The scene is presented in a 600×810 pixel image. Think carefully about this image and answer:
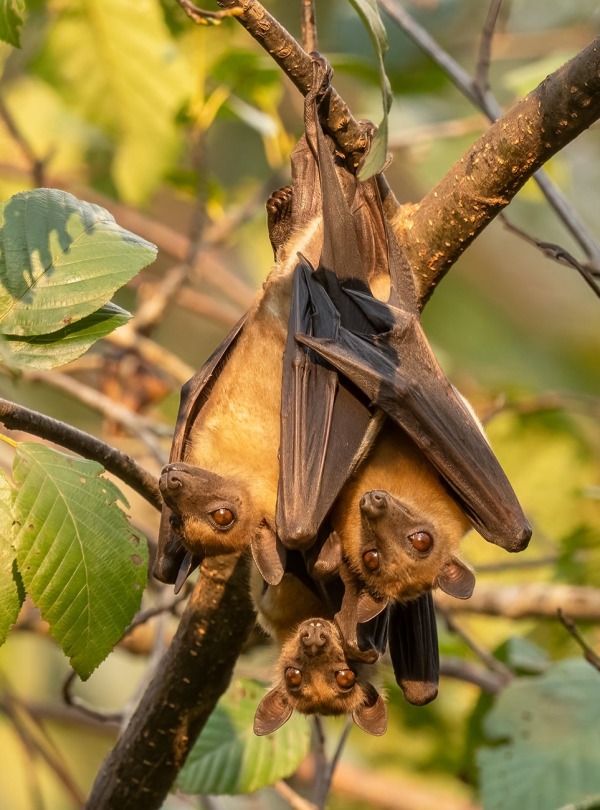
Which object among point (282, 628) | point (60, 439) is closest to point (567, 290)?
point (282, 628)

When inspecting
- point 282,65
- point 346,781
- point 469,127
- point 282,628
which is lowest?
point 346,781

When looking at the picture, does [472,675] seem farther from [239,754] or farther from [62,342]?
[62,342]

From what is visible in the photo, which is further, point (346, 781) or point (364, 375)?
point (346, 781)

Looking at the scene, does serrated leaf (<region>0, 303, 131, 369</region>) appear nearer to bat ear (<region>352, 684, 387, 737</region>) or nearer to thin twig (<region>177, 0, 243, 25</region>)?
thin twig (<region>177, 0, 243, 25</region>)

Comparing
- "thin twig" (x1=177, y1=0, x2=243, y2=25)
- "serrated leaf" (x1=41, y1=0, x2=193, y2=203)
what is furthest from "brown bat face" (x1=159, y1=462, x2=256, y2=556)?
"serrated leaf" (x1=41, y1=0, x2=193, y2=203)

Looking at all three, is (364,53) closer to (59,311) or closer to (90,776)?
(59,311)

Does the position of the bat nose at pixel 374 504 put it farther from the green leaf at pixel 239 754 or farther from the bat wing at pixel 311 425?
the green leaf at pixel 239 754

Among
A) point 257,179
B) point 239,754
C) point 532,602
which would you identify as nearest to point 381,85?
point 239,754
